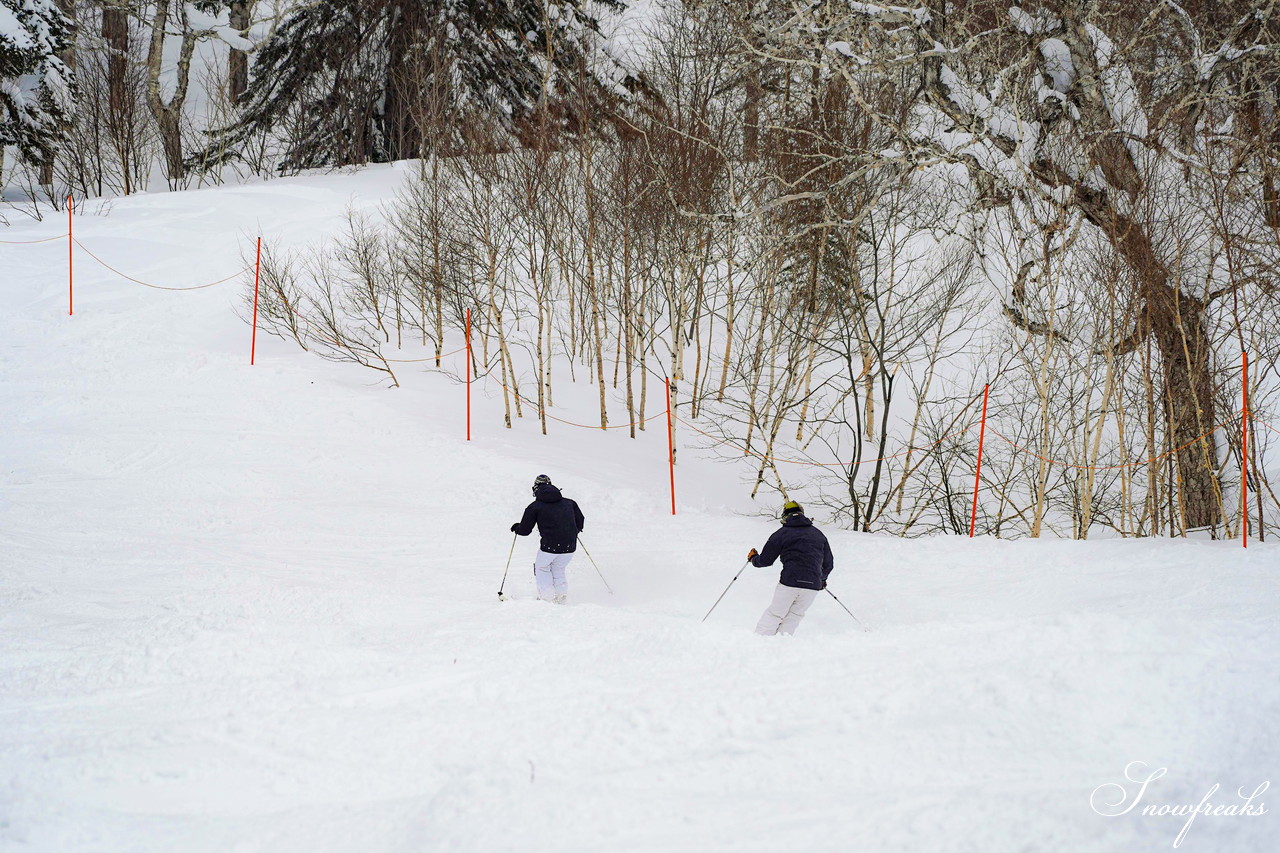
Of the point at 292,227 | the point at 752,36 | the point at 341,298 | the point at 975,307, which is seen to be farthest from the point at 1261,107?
the point at 292,227

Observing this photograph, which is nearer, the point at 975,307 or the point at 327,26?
the point at 975,307

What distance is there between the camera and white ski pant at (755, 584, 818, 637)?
7.52m

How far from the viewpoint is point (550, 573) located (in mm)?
8922

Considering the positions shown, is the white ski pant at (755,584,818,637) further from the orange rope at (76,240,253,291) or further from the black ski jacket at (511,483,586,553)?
the orange rope at (76,240,253,291)

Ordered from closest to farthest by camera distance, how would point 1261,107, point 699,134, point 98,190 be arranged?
1. point 1261,107
2. point 699,134
3. point 98,190

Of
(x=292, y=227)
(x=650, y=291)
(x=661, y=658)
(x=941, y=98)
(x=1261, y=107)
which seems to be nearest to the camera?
(x=661, y=658)

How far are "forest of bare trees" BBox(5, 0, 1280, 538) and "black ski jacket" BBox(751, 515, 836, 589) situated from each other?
192 inches

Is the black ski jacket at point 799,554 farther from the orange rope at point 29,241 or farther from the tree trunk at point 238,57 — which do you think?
the tree trunk at point 238,57

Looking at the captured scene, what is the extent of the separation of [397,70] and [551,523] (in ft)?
72.6

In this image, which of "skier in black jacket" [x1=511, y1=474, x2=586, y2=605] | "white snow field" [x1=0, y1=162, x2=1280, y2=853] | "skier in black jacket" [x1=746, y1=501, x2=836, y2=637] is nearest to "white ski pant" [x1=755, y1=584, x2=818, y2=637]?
"skier in black jacket" [x1=746, y1=501, x2=836, y2=637]

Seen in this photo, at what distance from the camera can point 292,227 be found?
75.2 ft

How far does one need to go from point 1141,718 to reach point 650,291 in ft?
47.3

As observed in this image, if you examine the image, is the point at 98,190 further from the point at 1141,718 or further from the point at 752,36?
the point at 1141,718

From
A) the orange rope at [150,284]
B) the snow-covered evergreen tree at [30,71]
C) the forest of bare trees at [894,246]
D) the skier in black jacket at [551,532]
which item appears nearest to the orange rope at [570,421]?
the forest of bare trees at [894,246]
